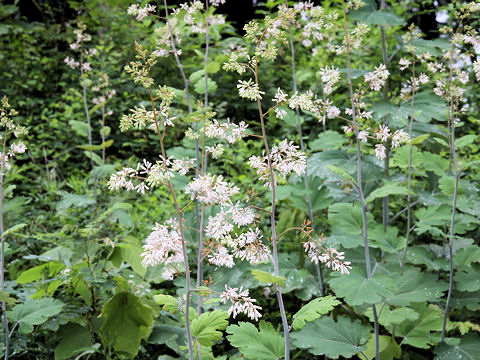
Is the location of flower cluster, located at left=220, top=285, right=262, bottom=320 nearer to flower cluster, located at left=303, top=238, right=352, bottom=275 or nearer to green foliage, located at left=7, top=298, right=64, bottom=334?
flower cluster, located at left=303, top=238, right=352, bottom=275

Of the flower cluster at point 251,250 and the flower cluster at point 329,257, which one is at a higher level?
the flower cluster at point 251,250

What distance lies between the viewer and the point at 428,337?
2355 millimetres

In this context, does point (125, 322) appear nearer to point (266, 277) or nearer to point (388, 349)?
point (266, 277)

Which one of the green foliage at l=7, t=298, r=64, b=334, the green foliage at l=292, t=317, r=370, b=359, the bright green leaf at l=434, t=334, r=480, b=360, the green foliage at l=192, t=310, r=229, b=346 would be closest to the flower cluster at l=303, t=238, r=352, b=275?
the green foliage at l=192, t=310, r=229, b=346

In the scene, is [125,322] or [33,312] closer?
[33,312]

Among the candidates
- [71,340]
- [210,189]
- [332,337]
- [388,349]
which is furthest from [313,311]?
[71,340]

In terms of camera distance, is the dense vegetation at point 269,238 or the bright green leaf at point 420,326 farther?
the bright green leaf at point 420,326

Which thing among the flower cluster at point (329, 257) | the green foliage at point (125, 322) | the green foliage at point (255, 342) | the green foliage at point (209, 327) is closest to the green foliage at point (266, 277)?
the flower cluster at point (329, 257)

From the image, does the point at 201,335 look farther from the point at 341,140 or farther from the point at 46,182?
the point at 46,182

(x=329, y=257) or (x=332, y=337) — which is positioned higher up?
(x=329, y=257)

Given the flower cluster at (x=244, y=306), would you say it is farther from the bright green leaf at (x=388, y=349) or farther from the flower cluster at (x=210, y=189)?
the bright green leaf at (x=388, y=349)

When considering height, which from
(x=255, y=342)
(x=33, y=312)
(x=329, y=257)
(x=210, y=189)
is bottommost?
(x=33, y=312)

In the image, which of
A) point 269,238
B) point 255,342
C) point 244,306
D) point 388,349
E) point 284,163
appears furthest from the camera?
point 388,349

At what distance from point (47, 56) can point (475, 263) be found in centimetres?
594
